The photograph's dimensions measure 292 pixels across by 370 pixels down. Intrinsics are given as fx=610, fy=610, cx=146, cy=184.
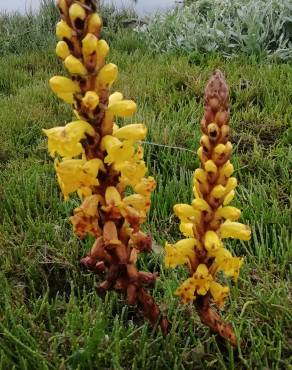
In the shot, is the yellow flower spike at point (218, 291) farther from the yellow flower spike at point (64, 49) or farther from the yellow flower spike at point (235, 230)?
the yellow flower spike at point (64, 49)

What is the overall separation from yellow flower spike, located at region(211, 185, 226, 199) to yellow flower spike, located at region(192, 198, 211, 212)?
33 millimetres

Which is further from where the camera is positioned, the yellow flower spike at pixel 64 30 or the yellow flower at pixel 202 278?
the yellow flower at pixel 202 278

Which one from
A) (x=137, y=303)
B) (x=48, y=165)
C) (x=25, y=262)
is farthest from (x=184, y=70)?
(x=137, y=303)

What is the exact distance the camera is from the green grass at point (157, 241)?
1.87m

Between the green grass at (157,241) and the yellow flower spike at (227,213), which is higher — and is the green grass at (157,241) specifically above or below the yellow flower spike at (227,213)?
below

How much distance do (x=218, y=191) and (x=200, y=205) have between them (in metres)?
0.06

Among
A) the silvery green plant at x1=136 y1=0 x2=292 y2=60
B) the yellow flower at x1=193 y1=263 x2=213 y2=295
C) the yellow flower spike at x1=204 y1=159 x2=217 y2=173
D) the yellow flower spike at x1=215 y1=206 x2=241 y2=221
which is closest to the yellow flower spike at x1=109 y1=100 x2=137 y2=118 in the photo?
the yellow flower spike at x1=204 y1=159 x2=217 y2=173

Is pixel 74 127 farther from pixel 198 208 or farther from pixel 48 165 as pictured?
pixel 48 165

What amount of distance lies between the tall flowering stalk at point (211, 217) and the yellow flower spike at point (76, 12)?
337 mm

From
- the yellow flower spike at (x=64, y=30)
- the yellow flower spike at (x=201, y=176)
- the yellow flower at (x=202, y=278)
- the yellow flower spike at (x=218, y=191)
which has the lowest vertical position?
the yellow flower at (x=202, y=278)

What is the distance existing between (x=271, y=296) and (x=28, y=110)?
2787 millimetres

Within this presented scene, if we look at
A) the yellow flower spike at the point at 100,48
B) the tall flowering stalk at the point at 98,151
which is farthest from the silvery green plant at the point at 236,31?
the yellow flower spike at the point at 100,48

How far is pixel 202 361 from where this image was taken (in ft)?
6.13

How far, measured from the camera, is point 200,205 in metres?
1.52
